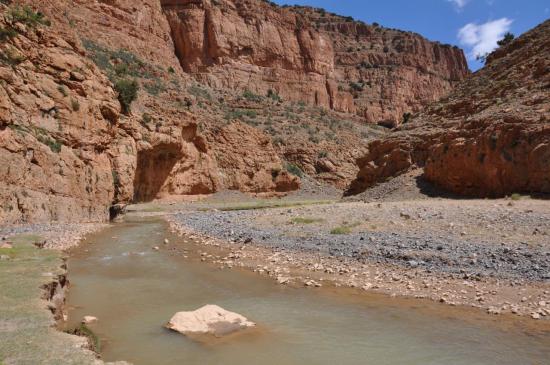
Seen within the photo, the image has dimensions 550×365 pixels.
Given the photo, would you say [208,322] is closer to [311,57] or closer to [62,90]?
[62,90]

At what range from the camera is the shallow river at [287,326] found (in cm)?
641

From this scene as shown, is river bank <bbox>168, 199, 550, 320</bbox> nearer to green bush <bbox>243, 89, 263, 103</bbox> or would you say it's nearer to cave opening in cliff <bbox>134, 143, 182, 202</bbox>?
cave opening in cliff <bbox>134, 143, 182, 202</bbox>

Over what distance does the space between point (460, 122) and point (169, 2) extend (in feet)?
197

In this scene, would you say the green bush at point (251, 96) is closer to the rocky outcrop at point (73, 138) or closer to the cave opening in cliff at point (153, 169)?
the rocky outcrop at point (73, 138)

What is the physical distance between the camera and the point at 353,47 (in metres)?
109

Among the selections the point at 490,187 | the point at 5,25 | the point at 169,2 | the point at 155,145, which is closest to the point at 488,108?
the point at 490,187

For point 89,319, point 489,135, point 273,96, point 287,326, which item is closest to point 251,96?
point 273,96

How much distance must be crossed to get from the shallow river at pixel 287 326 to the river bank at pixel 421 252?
2.56ft

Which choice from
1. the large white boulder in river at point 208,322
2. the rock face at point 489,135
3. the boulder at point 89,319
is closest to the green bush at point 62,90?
the boulder at point 89,319

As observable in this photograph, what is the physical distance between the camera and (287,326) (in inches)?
307

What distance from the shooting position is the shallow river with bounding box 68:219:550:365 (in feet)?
21.0

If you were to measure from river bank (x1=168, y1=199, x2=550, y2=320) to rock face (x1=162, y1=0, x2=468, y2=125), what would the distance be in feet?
186

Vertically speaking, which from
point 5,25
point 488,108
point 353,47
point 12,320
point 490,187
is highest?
point 353,47

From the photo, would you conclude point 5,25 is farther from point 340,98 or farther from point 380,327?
point 340,98
